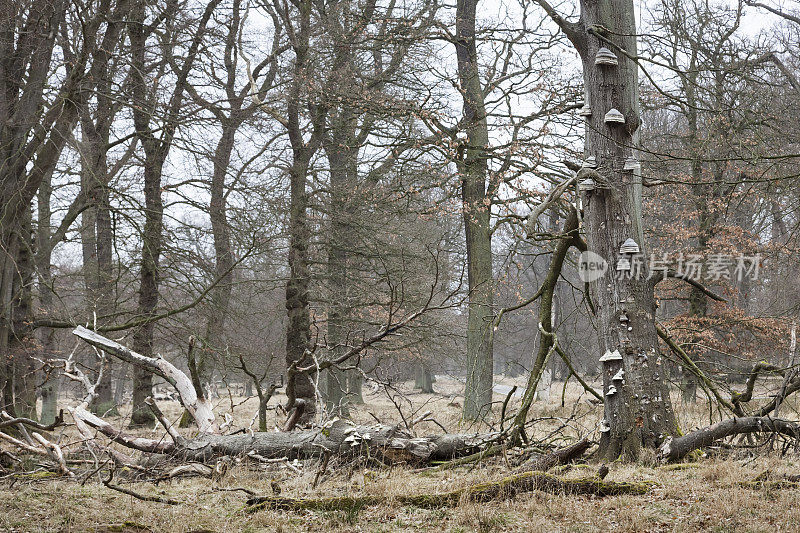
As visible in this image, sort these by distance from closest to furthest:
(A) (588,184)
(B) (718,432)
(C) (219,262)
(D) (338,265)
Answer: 1. (B) (718,432)
2. (A) (588,184)
3. (C) (219,262)
4. (D) (338,265)

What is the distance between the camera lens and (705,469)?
5422 millimetres

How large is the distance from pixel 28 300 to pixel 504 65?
1065 cm

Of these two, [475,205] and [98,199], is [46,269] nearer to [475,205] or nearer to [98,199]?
[98,199]

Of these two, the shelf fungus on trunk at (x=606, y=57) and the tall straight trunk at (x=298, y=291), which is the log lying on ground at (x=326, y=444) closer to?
the shelf fungus on trunk at (x=606, y=57)

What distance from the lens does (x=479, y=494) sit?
16.1 ft

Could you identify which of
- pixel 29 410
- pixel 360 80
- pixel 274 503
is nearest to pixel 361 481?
A: pixel 274 503

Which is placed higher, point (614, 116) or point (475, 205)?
point (475, 205)

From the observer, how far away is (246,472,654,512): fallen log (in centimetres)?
478

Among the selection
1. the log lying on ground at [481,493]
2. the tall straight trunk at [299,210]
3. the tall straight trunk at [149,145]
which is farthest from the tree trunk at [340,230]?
the log lying on ground at [481,493]

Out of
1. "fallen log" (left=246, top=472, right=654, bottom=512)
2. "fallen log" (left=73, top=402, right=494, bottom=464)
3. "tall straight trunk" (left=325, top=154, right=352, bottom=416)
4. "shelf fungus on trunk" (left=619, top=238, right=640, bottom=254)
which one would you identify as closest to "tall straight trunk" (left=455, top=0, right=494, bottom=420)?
"tall straight trunk" (left=325, top=154, right=352, bottom=416)

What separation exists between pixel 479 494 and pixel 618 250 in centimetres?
286

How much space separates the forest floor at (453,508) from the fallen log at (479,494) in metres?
0.07

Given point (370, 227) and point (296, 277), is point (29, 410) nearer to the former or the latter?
point (296, 277)

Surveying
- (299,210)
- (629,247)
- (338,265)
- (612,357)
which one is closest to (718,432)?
(612,357)
